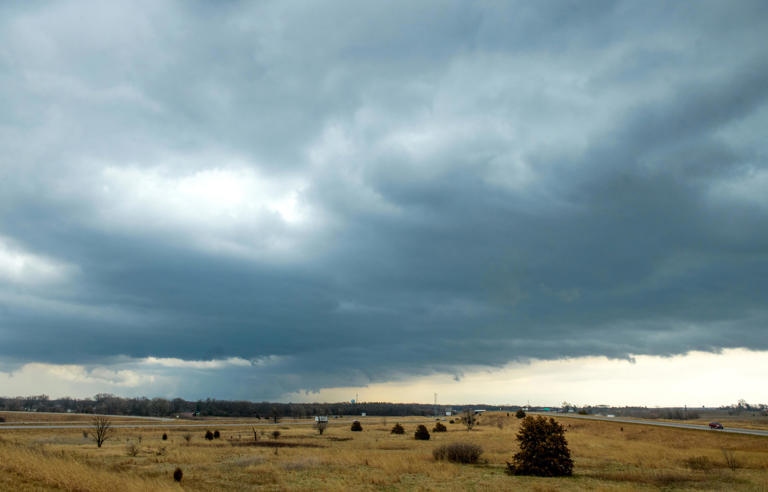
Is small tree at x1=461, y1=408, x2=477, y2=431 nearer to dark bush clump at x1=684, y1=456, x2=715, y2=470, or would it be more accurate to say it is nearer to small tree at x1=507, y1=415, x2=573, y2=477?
dark bush clump at x1=684, y1=456, x2=715, y2=470

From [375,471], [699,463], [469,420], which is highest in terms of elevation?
[699,463]

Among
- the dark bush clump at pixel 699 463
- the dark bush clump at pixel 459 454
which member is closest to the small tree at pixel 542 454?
the dark bush clump at pixel 459 454

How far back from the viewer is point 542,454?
102 feet

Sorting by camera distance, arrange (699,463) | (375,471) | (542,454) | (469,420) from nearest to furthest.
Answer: (542,454) → (375,471) → (699,463) → (469,420)

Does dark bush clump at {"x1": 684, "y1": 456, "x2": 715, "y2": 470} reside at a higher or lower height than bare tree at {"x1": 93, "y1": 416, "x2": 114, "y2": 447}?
higher

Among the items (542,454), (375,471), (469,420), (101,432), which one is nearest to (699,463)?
(542,454)

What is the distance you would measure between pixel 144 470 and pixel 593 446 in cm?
4233

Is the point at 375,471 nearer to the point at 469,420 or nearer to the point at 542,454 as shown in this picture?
the point at 542,454

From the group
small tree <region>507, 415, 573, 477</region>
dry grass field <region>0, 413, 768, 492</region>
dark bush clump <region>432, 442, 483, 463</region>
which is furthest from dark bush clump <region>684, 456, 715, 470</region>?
dark bush clump <region>432, 442, 483, 463</region>

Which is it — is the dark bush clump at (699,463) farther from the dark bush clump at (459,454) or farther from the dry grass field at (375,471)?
the dark bush clump at (459,454)

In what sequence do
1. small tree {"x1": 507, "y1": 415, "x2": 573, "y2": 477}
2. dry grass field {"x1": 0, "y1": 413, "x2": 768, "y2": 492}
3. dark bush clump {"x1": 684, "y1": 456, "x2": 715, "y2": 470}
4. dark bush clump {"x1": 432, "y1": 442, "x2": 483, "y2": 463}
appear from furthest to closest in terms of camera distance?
dark bush clump {"x1": 432, "y1": 442, "x2": 483, "y2": 463}
dark bush clump {"x1": 684, "y1": 456, "x2": 715, "y2": 470}
small tree {"x1": 507, "y1": 415, "x2": 573, "y2": 477}
dry grass field {"x1": 0, "y1": 413, "x2": 768, "y2": 492}

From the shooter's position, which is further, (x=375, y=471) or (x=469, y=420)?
(x=469, y=420)

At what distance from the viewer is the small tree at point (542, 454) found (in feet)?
100

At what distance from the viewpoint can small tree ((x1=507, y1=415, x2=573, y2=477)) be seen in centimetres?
3052
